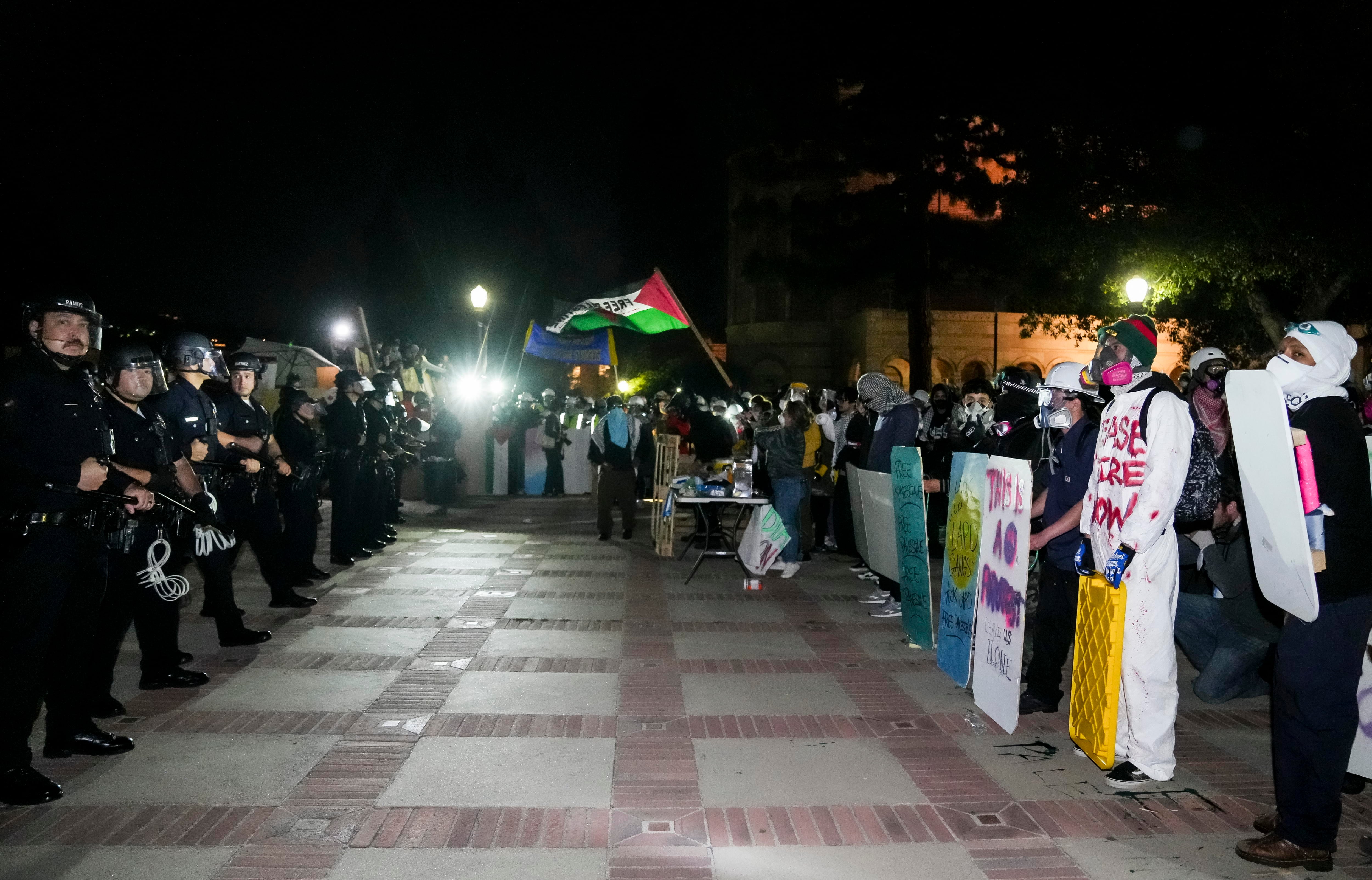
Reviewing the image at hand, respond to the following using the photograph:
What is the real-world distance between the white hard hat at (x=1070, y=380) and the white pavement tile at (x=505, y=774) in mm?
3206

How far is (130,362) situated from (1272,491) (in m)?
5.62

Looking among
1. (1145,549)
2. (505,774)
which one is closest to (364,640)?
(505,774)

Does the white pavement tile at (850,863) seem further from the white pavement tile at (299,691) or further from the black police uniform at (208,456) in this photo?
the black police uniform at (208,456)

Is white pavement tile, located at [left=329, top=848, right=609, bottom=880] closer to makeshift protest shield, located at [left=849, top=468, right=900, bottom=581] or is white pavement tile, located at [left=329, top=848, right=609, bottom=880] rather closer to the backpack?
the backpack

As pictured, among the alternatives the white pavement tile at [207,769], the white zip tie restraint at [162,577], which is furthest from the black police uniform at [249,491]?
the white pavement tile at [207,769]

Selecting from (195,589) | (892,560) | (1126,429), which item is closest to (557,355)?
(195,589)

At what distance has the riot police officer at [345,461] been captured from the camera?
1063 cm

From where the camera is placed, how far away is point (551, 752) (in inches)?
193

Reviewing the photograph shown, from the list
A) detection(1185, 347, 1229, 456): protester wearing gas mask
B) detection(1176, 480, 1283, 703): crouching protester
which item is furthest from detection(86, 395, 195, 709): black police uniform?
detection(1185, 347, 1229, 456): protester wearing gas mask

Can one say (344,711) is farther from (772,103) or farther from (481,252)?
(481,252)

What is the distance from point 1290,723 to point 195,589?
29.1 feet

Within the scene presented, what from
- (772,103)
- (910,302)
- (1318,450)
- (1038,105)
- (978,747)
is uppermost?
(772,103)

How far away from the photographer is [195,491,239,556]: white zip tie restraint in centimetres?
634

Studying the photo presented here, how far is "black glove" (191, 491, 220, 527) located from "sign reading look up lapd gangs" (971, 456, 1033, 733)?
468cm
